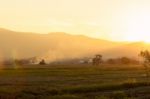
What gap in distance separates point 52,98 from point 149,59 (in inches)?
1892

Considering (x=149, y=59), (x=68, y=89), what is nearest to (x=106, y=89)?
(x=68, y=89)

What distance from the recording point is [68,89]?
49469 mm

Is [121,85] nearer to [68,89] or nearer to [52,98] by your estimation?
[68,89]

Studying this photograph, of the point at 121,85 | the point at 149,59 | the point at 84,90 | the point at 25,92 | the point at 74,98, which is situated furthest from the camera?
the point at 149,59

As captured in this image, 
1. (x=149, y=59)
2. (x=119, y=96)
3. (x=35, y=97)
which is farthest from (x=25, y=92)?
(x=149, y=59)

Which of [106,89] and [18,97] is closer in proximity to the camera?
[18,97]

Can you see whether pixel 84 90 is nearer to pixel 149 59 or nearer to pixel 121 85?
pixel 121 85

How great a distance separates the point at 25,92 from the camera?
4478cm

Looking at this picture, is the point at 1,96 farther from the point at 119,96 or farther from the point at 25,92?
the point at 119,96

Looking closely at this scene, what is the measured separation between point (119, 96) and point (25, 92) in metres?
10.6

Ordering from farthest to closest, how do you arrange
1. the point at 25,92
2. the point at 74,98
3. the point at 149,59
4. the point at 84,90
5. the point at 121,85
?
the point at 149,59 < the point at 121,85 < the point at 84,90 < the point at 25,92 < the point at 74,98

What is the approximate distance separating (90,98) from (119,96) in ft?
9.85

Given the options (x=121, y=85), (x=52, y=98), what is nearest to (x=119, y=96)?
(x=52, y=98)

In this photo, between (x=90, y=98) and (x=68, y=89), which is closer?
(x=90, y=98)
